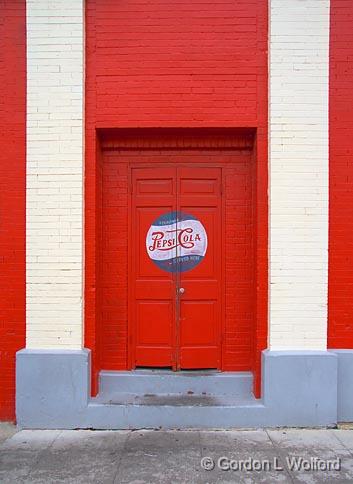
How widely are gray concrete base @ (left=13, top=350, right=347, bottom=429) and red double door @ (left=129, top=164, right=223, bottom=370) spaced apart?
2.17 ft

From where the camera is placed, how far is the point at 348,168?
5.36 m

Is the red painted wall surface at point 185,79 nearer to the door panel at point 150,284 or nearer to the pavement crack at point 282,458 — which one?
the door panel at point 150,284

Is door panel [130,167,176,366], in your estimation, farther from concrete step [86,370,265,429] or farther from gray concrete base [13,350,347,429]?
gray concrete base [13,350,347,429]

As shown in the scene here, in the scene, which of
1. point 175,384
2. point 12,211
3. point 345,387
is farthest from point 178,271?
point 345,387

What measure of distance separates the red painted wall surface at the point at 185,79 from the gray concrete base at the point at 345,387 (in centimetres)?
90

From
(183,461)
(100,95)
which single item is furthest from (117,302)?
(100,95)

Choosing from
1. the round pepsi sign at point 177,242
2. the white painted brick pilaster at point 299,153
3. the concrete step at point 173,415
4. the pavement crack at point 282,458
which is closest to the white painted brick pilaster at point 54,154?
the round pepsi sign at point 177,242

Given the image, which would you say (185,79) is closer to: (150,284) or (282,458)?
(150,284)

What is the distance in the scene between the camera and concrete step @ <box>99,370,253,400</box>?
554 centimetres

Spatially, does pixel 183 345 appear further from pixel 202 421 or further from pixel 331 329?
pixel 331 329

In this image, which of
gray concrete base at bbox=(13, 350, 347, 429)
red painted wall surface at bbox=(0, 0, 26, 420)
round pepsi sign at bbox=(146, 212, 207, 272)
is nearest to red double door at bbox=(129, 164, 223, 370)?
round pepsi sign at bbox=(146, 212, 207, 272)

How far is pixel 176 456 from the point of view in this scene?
4.52 metres

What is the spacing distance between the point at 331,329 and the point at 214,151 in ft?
7.86

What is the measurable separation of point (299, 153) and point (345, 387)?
2.57m
